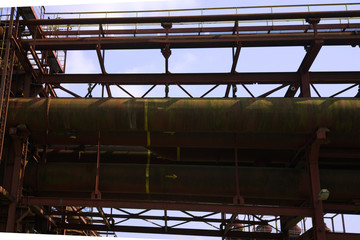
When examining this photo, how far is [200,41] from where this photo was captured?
14.6 m

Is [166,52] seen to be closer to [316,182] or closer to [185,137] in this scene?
[185,137]

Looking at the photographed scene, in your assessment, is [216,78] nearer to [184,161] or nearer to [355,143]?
Result: [184,161]

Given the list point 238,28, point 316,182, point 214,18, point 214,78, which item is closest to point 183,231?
point 316,182

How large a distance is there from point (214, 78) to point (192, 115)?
2.61 meters

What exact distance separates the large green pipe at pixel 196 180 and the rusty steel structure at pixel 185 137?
1.3 inches

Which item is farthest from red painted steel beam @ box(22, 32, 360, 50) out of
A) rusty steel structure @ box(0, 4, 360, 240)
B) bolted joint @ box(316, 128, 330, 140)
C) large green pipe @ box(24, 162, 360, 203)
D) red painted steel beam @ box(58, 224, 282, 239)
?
red painted steel beam @ box(58, 224, 282, 239)

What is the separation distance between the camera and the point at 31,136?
1448cm

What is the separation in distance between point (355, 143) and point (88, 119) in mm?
8707

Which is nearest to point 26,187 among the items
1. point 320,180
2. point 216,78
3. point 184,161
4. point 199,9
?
point 184,161

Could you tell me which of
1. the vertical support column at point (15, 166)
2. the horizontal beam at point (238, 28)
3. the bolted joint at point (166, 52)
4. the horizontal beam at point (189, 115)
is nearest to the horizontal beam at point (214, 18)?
the horizontal beam at point (238, 28)

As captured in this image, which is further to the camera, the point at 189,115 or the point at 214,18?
the point at 214,18

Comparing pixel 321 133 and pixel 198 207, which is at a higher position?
pixel 321 133

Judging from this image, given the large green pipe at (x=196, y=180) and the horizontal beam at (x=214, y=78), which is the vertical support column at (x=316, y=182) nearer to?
the large green pipe at (x=196, y=180)

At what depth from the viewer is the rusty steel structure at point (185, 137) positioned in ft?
42.9
